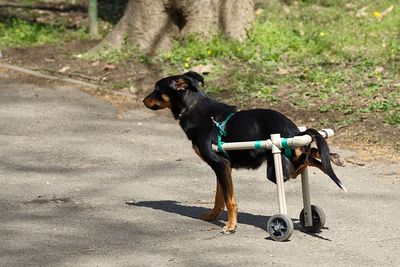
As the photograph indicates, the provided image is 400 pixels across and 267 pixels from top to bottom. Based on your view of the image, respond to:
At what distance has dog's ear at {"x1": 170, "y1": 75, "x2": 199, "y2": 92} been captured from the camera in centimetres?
730

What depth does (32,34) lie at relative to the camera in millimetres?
14570

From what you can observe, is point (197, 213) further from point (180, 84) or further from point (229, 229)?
point (180, 84)

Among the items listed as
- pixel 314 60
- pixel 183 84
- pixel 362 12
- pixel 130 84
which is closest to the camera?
pixel 183 84

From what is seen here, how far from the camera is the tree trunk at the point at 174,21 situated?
13.3 meters

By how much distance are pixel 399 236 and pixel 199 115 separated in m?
1.68

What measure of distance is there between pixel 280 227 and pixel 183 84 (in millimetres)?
1298

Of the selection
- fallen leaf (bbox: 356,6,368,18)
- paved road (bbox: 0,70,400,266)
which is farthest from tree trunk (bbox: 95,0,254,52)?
fallen leaf (bbox: 356,6,368,18)

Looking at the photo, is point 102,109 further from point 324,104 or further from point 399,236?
point 399,236

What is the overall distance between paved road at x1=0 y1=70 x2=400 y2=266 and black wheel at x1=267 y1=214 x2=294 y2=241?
0.20 feet

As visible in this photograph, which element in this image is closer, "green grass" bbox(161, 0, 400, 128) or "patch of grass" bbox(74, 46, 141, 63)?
"green grass" bbox(161, 0, 400, 128)

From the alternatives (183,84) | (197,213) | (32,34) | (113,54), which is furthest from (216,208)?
(32,34)

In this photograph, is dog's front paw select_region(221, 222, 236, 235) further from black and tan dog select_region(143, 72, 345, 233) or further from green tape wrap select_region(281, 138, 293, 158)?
green tape wrap select_region(281, 138, 293, 158)

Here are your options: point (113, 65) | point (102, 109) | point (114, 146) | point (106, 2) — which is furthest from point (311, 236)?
point (106, 2)

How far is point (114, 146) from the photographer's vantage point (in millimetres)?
10148
